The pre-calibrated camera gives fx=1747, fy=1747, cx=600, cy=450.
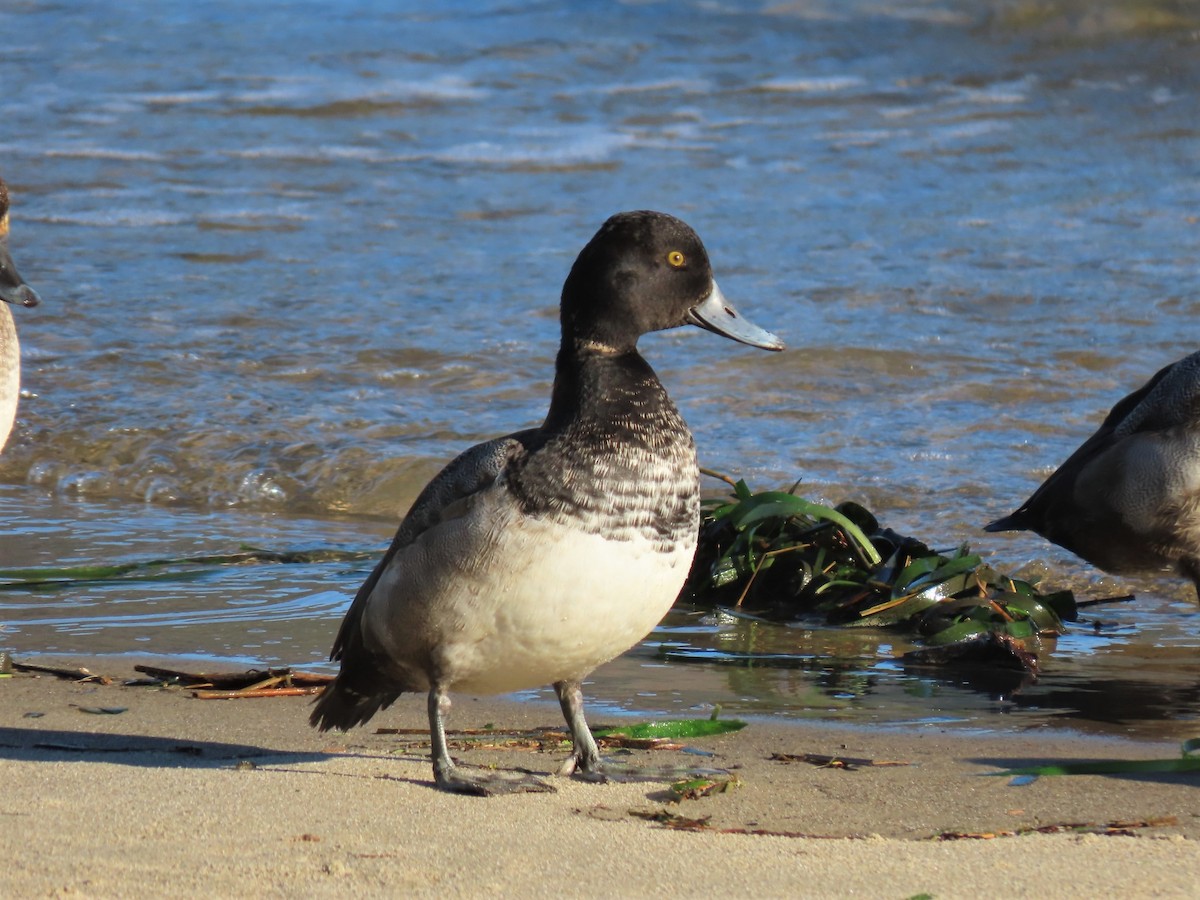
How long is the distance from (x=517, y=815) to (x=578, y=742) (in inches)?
18.8

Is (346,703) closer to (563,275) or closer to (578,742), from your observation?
(578,742)

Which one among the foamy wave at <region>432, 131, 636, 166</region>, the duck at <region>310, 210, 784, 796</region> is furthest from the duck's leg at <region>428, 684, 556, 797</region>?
the foamy wave at <region>432, 131, 636, 166</region>

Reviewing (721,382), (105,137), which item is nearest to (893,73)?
(105,137)

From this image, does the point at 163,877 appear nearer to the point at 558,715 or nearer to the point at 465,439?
the point at 558,715

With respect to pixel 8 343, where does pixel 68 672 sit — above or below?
below

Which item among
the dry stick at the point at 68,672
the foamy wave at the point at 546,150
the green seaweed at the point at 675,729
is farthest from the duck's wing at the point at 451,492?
the foamy wave at the point at 546,150

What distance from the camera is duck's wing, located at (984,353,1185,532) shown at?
601cm

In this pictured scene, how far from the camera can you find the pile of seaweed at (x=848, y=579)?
5.59 m

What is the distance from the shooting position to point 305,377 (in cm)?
905

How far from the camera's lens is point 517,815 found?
355cm

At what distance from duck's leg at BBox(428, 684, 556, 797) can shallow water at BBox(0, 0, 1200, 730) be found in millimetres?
980

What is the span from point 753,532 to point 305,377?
3780 mm

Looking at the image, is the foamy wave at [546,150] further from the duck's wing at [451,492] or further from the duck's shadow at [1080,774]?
the duck's shadow at [1080,774]

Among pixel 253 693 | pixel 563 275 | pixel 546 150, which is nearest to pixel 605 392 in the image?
pixel 253 693
